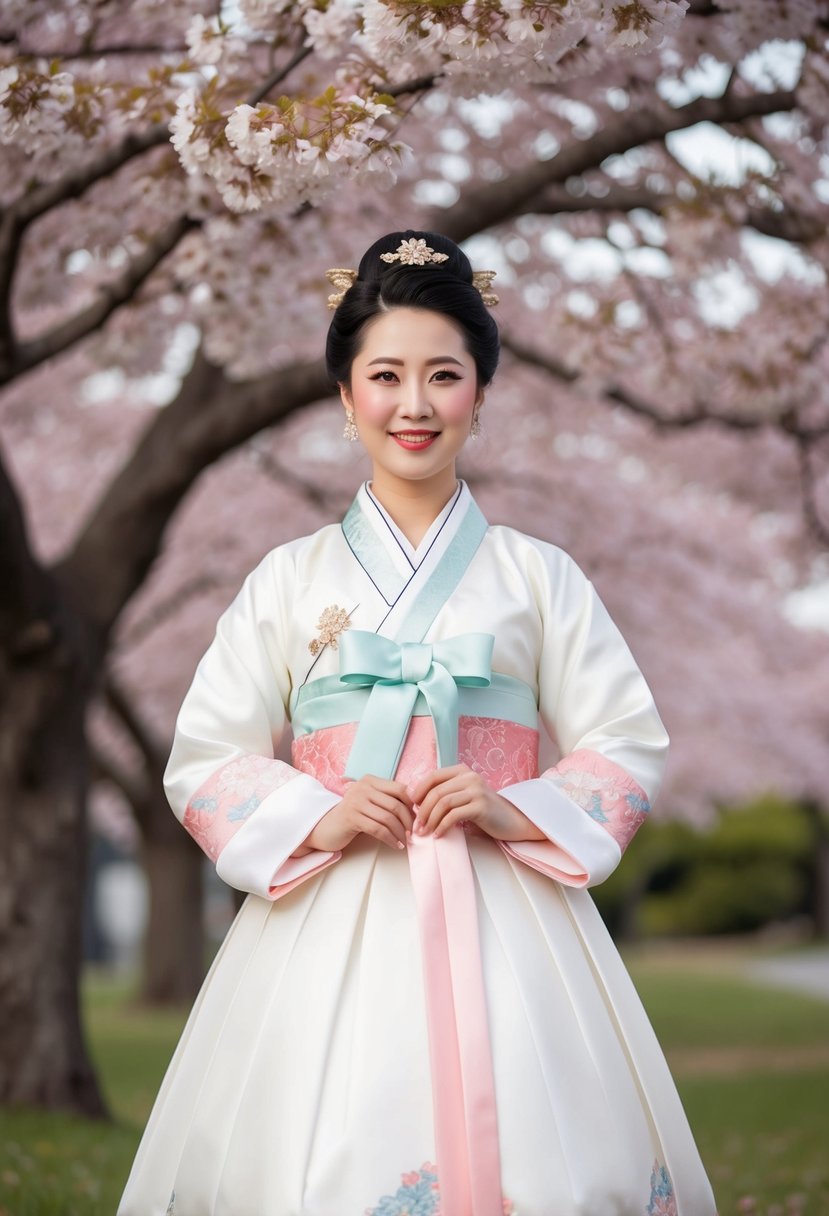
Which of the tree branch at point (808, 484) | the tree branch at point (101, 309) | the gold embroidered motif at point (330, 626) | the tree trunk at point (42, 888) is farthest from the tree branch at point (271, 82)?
the tree branch at point (808, 484)

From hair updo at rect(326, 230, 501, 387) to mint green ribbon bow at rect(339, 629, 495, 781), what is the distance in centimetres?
60

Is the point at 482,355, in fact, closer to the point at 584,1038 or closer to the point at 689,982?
the point at 584,1038

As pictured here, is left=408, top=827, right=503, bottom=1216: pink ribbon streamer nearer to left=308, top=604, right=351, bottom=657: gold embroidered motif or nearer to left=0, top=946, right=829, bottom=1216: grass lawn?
left=0, top=946, right=829, bottom=1216: grass lawn

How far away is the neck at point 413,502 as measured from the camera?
2826mm

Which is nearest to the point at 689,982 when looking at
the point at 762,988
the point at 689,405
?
the point at 762,988

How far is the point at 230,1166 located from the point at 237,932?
1.45 feet

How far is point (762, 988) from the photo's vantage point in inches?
663

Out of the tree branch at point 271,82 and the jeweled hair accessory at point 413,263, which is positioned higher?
the tree branch at point 271,82

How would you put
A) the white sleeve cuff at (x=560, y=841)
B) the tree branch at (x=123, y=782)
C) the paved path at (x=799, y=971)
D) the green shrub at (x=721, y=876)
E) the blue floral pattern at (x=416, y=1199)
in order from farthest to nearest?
the green shrub at (x=721, y=876)
the paved path at (x=799, y=971)
the tree branch at (x=123, y=782)
the white sleeve cuff at (x=560, y=841)
the blue floral pattern at (x=416, y=1199)

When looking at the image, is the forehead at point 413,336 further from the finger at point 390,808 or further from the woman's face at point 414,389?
the finger at point 390,808

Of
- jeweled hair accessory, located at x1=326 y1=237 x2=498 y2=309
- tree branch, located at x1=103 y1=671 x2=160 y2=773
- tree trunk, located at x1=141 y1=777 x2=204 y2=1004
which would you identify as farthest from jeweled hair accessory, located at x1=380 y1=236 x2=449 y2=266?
tree trunk, located at x1=141 y1=777 x2=204 y2=1004

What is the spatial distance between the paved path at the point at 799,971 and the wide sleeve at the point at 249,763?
14.1 m

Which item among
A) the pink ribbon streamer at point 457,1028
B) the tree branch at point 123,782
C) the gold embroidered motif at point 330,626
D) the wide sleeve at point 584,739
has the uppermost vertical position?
the gold embroidered motif at point 330,626

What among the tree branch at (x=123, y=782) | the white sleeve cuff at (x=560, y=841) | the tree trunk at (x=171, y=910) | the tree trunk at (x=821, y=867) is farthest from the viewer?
the tree trunk at (x=821, y=867)
